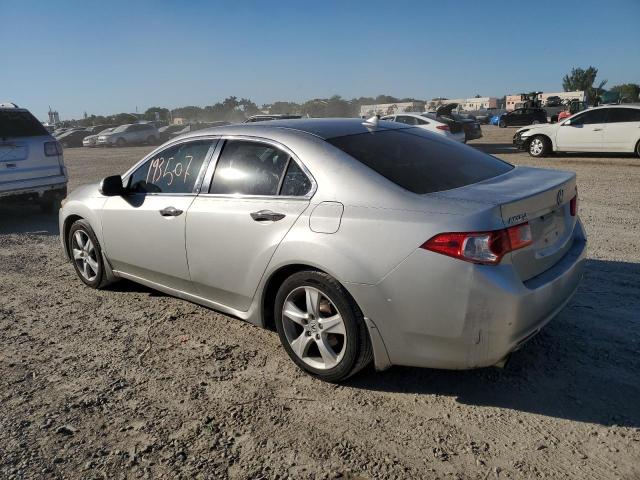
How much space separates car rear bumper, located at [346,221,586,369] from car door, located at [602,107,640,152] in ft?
43.6

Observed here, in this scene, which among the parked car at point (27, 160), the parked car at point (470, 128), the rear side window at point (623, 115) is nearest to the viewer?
the parked car at point (27, 160)

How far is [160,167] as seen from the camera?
427 cm

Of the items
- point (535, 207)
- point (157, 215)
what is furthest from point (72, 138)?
point (535, 207)

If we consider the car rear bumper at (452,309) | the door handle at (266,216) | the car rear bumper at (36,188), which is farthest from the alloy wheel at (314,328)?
the car rear bumper at (36,188)

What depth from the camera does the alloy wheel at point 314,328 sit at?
9.98 feet

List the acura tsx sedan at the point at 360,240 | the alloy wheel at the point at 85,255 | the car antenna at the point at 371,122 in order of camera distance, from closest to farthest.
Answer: the acura tsx sedan at the point at 360,240
the car antenna at the point at 371,122
the alloy wheel at the point at 85,255

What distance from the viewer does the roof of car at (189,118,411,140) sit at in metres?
3.51

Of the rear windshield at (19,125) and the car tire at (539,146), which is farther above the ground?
the rear windshield at (19,125)

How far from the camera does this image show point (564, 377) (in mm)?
3117

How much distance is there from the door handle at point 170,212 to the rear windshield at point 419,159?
1.29 metres

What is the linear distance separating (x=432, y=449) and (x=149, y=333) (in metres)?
2.38

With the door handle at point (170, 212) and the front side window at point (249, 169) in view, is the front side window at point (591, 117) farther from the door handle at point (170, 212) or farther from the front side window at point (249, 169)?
the door handle at point (170, 212)

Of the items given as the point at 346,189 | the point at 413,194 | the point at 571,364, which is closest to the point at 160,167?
the point at 346,189

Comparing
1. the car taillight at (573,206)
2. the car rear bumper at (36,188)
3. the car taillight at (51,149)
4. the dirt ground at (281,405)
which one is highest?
the car taillight at (51,149)
